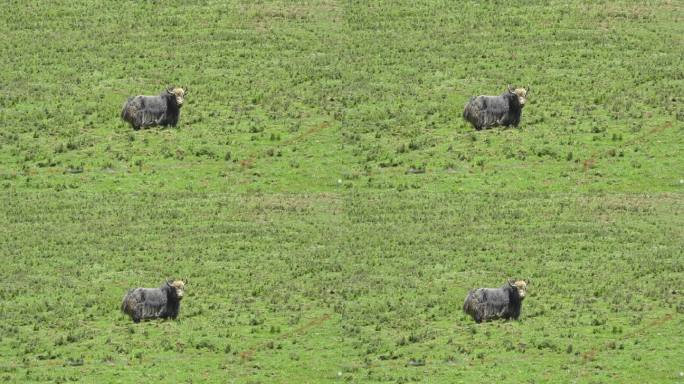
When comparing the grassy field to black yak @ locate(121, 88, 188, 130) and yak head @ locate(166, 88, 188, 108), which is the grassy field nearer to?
black yak @ locate(121, 88, 188, 130)

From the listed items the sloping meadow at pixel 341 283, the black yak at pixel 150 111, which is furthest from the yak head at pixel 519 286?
the black yak at pixel 150 111

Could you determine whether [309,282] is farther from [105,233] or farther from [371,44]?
[371,44]

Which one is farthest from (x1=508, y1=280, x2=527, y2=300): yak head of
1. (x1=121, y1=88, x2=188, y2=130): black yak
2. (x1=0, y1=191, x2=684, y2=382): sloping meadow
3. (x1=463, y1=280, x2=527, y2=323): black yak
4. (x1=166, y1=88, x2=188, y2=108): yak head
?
(x1=121, y1=88, x2=188, y2=130): black yak

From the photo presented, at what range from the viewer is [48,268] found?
68125 millimetres

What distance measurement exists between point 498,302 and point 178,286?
34.4ft

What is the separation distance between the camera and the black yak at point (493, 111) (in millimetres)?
80375

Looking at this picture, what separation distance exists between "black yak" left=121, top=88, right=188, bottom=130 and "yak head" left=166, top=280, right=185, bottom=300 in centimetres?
1850

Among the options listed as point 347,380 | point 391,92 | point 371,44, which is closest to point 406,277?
point 347,380

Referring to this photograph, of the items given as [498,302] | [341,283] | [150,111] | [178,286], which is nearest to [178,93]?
[150,111]

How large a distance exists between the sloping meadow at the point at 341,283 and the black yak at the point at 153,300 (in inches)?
20.3

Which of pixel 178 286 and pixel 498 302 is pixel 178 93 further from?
pixel 498 302

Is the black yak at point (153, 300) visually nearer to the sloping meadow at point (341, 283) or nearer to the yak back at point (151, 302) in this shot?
the yak back at point (151, 302)

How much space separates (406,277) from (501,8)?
1373 inches

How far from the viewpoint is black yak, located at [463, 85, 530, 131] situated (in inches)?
3164
